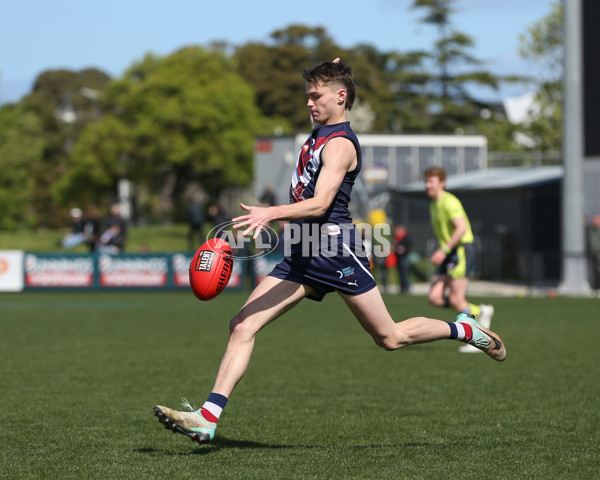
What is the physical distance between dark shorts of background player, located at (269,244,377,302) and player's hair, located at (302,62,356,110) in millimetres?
1028

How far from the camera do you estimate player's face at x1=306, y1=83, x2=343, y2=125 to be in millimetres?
6602

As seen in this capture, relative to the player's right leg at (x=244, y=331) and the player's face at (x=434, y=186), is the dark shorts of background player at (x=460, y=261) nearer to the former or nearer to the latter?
the player's face at (x=434, y=186)

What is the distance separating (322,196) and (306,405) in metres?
2.97

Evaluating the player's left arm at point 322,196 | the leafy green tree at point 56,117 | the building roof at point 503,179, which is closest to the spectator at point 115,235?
the building roof at point 503,179

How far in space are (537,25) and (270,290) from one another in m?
46.5

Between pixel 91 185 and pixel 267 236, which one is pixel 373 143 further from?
pixel 267 236

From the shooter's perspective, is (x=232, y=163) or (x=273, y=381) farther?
(x=232, y=163)

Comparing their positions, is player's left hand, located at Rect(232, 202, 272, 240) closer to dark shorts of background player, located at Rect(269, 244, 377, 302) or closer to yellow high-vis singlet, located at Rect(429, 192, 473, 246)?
dark shorts of background player, located at Rect(269, 244, 377, 302)

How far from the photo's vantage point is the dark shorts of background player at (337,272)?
6.57m

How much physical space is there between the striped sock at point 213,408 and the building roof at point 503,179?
26.5 meters

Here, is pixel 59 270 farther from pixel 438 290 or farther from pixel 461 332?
pixel 461 332

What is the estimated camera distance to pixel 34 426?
25.1 feet

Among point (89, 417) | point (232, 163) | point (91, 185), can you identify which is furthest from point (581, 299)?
point (91, 185)

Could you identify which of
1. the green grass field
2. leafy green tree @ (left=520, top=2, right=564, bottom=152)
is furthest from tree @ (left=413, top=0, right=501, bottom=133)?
the green grass field
